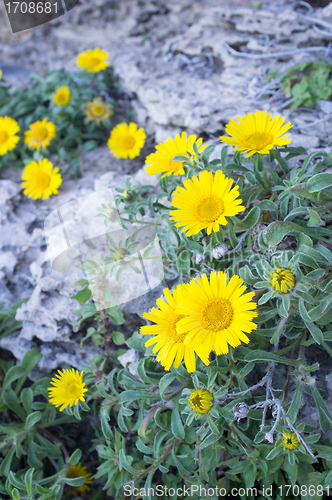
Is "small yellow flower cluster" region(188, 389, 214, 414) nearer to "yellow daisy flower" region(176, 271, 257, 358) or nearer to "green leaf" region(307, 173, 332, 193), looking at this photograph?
"yellow daisy flower" region(176, 271, 257, 358)

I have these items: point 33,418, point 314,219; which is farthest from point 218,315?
point 33,418

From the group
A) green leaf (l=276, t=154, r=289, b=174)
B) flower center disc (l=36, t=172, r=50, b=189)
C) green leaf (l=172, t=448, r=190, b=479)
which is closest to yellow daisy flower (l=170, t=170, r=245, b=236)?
green leaf (l=276, t=154, r=289, b=174)

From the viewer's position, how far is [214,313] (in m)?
1.40

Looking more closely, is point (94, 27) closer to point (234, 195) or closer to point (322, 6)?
point (322, 6)

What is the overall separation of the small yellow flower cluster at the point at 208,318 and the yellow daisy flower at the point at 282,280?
4.0 inches

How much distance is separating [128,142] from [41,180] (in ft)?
2.44

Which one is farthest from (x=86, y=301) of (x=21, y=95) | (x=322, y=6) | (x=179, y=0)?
(x=179, y=0)

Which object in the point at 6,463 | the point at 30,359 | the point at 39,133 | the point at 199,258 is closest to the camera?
the point at 199,258

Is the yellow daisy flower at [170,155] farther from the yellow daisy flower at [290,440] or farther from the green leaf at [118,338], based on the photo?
the yellow daisy flower at [290,440]

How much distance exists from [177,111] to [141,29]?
185 centimetres

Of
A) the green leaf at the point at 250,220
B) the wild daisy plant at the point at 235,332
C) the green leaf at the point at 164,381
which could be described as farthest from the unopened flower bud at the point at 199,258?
the green leaf at the point at 164,381

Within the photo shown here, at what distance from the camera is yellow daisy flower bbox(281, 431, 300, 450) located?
1459 millimetres

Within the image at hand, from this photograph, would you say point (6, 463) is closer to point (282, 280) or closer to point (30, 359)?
point (30, 359)

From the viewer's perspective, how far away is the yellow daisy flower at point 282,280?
135 centimetres
